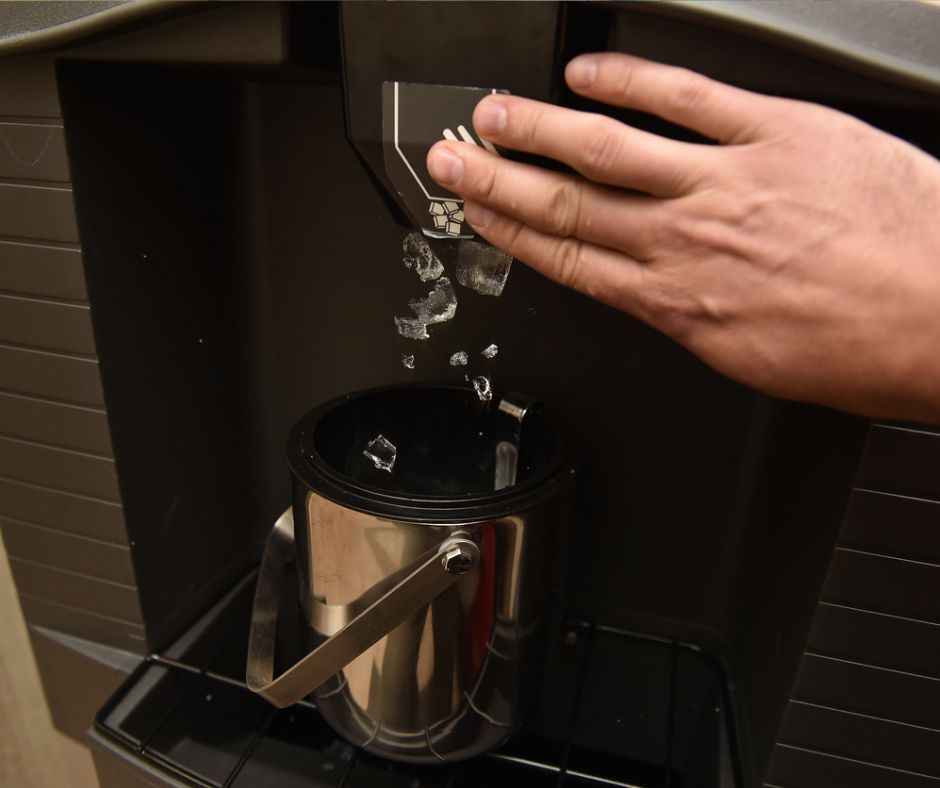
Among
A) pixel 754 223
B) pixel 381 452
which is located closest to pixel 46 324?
pixel 381 452

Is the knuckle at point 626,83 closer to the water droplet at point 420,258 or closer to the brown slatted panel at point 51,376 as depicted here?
the water droplet at point 420,258

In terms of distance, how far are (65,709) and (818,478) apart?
2.32 ft

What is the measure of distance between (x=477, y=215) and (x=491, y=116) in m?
0.05

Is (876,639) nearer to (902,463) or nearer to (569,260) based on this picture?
(902,463)

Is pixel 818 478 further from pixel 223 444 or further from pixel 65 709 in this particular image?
pixel 65 709

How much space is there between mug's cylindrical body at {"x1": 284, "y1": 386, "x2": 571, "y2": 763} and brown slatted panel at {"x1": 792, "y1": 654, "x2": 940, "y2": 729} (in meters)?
0.18

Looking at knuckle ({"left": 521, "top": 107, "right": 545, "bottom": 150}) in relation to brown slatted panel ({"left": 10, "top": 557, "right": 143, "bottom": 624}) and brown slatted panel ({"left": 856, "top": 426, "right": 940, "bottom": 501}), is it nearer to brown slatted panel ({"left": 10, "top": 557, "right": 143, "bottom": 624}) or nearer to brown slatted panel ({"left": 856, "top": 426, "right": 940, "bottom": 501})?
brown slatted panel ({"left": 856, "top": 426, "right": 940, "bottom": 501})

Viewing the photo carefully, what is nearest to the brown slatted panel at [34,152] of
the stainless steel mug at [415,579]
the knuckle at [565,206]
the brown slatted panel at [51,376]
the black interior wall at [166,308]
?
the black interior wall at [166,308]

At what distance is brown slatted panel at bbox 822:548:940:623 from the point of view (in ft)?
1.41

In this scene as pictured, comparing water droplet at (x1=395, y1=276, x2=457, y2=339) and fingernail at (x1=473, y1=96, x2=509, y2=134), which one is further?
water droplet at (x1=395, y1=276, x2=457, y2=339)

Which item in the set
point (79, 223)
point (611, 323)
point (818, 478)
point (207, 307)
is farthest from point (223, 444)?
point (818, 478)

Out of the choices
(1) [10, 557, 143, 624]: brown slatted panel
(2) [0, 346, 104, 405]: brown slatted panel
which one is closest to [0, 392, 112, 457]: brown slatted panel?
(2) [0, 346, 104, 405]: brown slatted panel

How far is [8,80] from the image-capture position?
1.60 feet

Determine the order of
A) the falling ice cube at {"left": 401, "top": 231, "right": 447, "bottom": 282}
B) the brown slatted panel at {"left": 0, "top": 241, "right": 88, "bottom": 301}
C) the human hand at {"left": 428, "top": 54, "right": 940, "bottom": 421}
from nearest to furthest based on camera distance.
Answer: the human hand at {"left": 428, "top": 54, "right": 940, "bottom": 421} < the brown slatted panel at {"left": 0, "top": 241, "right": 88, "bottom": 301} < the falling ice cube at {"left": 401, "top": 231, "right": 447, "bottom": 282}
